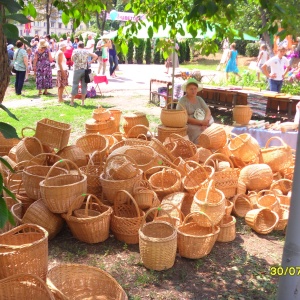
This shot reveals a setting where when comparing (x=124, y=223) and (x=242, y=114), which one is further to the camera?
(x=242, y=114)

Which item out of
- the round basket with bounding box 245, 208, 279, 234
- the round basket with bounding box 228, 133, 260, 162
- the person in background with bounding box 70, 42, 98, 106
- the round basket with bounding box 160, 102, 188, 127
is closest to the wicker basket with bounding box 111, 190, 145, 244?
the round basket with bounding box 245, 208, 279, 234

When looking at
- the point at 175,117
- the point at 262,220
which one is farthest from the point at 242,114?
the point at 262,220

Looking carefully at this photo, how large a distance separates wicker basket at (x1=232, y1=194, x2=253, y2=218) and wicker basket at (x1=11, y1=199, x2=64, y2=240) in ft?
5.99

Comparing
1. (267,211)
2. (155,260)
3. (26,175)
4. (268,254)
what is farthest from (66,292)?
(267,211)

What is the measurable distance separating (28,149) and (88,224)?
1.63 meters

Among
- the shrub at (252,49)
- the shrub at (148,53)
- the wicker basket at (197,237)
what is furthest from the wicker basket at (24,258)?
the shrub at (252,49)

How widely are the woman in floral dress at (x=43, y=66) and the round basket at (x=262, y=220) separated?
9.10 meters

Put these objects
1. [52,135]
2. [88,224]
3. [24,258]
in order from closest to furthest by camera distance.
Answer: [24,258], [88,224], [52,135]

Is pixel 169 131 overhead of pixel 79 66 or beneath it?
beneath

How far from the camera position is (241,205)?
4.63m

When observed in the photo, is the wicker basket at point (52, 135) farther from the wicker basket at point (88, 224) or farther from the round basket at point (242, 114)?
the round basket at point (242, 114)

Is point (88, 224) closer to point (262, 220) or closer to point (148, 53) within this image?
point (262, 220)

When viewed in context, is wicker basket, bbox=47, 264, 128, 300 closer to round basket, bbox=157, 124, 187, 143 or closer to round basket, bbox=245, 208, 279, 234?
round basket, bbox=245, 208, 279, 234

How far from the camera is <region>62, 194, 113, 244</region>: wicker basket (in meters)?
3.67
